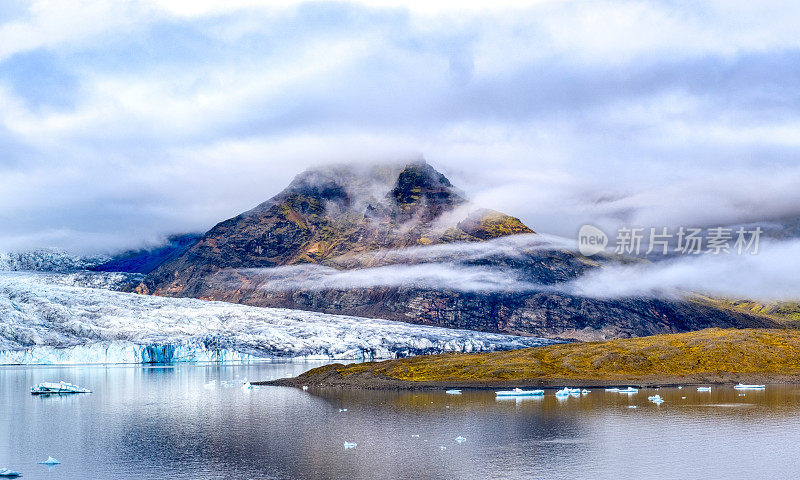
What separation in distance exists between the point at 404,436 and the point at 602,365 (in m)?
69.2

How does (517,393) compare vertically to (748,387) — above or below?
above

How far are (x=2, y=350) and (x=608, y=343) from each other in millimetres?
132239

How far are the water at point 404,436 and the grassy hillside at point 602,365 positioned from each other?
683 inches

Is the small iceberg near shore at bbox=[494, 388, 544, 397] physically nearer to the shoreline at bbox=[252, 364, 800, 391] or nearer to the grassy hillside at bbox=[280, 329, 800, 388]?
the shoreline at bbox=[252, 364, 800, 391]

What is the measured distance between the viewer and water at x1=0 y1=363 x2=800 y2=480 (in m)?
46.1

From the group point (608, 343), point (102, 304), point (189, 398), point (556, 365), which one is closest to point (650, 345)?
point (608, 343)

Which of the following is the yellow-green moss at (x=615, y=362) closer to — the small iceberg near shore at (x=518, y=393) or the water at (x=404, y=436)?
the small iceberg near shore at (x=518, y=393)

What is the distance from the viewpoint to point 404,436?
5931cm

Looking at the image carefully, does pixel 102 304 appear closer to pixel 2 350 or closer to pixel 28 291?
pixel 28 291

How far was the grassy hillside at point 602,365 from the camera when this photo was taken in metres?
115

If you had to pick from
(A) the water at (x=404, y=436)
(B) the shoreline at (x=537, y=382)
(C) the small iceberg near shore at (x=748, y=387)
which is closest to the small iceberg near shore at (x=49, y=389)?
(A) the water at (x=404, y=436)

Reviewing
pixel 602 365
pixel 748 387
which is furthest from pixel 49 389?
pixel 748 387

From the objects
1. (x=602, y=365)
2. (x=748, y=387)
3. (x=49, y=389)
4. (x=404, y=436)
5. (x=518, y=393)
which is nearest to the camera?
(x=404, y=436)

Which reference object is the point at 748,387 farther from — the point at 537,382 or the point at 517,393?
the point at 517,393
